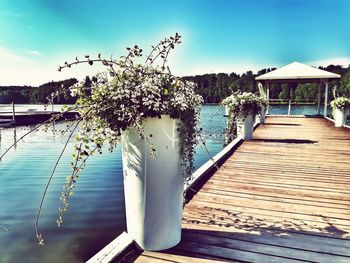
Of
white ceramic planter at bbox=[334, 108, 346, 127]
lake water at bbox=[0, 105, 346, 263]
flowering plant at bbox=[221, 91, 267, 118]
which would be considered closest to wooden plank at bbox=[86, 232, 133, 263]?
lake water at bbox=[0, 105, 346, 263]

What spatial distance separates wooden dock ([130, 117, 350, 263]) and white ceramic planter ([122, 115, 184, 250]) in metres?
0.14

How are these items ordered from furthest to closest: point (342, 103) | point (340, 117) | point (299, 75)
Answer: point (299, 75) → point (340, 117) → point (342, 103)

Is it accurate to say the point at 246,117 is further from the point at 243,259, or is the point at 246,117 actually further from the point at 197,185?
the point at 243,259

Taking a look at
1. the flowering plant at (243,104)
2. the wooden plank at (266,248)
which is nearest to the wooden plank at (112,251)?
the wooden plank at (266,248)

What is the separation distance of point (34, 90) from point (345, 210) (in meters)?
93.0

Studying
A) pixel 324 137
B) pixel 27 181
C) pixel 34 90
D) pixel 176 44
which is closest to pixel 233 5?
pixel 324 137

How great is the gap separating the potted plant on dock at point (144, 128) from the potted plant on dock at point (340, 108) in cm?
1008

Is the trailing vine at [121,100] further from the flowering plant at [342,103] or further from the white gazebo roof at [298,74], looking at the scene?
the white gazebo roof at [298,74]

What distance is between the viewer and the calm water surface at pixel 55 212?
13.2 ft

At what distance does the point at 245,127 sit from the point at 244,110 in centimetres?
45

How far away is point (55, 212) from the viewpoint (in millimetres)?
5398

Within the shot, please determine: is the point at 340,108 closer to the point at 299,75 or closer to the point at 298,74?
the point at 299,75

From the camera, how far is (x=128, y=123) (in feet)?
6.57

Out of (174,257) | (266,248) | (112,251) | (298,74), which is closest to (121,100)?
(112,251)
